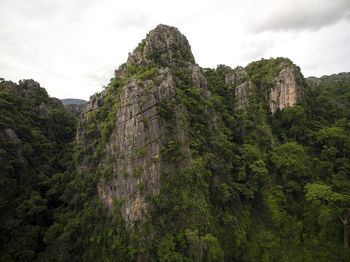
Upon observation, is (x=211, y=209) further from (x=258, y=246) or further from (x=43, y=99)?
(x=43, y=99)

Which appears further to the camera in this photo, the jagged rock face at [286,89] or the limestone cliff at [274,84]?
the limestone cliff at [274,84]

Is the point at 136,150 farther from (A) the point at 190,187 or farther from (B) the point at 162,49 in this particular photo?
(B) the point at 162,49

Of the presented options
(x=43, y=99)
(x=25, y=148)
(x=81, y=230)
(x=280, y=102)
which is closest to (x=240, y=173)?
(x=280, y=102)

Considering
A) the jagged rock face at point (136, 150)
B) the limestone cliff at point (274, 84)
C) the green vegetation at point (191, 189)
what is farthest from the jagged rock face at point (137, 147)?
the limestone cliff at point (274, 84)

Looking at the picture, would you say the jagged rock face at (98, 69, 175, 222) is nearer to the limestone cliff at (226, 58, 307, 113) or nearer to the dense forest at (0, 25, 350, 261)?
the dense forest at (0, 25, 350, 261)

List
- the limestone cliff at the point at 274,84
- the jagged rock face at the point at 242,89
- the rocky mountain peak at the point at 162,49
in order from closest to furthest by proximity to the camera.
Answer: the rocky mountain peak at the point at 162,49
the limestone cliff at the point at 274,84
the jagged rock face at the point at 242,89

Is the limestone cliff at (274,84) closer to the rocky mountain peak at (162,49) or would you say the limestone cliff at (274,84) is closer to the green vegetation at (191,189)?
the green vegetation at (191,189)
